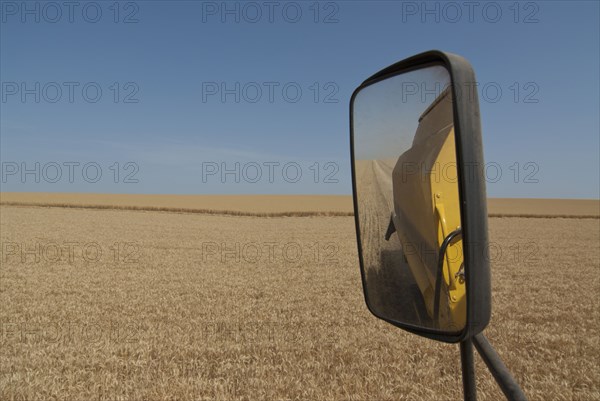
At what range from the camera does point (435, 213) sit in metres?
1.11

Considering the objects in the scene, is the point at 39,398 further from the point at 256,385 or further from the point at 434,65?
the point at 434,65

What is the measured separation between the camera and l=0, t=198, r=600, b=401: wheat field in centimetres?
472

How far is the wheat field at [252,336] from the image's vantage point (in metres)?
4.72

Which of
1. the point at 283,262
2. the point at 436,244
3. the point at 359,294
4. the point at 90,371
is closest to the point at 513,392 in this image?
the point at 436,244

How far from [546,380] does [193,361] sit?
3881 mm

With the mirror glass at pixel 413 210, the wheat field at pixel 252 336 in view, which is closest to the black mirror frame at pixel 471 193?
the mirror glass at pixel 413 210

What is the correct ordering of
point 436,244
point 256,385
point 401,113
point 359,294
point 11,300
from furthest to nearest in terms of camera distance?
point 359,294 < point 11,300 < point 256,385 < point 401,113 < point 436,244

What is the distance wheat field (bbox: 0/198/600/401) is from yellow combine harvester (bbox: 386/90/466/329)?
3599 mm

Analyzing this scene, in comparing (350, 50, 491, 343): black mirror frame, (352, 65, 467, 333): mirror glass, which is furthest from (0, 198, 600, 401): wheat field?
(350, 50, 491, 343): black mirror frame

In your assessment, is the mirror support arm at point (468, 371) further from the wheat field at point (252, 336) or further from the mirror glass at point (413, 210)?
the wheat field at point (252, 336)

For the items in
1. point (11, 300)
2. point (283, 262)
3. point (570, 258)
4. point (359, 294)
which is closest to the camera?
point (11, 300)

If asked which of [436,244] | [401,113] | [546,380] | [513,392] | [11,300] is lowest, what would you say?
[546,380]

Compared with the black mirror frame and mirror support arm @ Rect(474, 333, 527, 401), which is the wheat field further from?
the black mirror frame

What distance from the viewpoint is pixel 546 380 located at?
4977 mm
